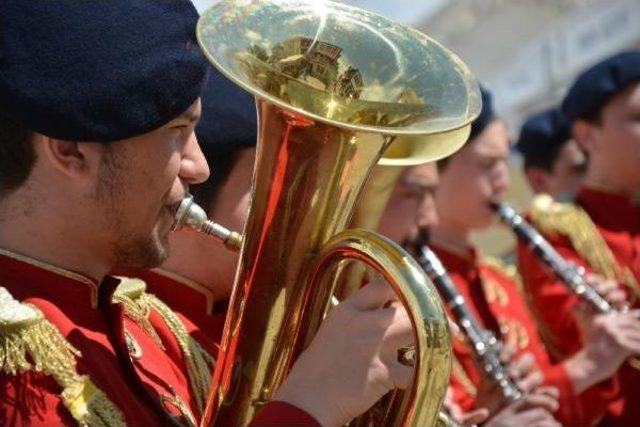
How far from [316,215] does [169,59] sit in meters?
0.37

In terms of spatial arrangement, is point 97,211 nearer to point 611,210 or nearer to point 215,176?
point 215,176

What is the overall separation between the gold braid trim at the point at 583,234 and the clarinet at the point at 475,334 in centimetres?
79

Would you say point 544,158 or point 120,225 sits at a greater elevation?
point 120,225

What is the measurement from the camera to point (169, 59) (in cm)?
201

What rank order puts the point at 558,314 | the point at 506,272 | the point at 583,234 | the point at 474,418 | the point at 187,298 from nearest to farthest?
the point at 187,298
the point at 474,418
the point at 558,314
the point at 583,234
the point at 506,272

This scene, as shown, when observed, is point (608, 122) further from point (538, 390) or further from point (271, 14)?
point (271, 14)

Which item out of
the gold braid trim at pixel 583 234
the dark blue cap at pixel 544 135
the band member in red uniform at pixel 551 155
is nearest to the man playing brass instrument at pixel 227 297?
the gold braid trim at pixel 583 234

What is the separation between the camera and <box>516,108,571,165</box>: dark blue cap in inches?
242

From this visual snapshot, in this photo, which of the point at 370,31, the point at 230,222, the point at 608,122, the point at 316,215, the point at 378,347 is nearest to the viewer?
the point at 378,347

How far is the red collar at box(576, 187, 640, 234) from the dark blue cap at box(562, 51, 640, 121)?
361 millimetres

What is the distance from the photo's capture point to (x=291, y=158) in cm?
214

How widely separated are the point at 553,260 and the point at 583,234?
298 millimetres

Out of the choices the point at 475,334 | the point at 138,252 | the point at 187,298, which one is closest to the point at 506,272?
the point at 475,334

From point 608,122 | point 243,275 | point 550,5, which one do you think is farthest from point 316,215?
point 550,5
